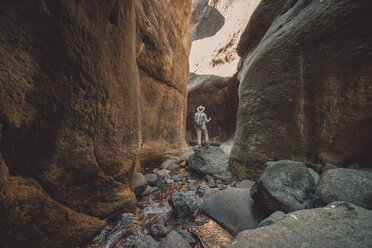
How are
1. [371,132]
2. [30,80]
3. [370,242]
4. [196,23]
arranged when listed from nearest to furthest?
[370,242], [30,80], [371,132], [196,23]

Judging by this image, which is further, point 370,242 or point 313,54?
point 313,54

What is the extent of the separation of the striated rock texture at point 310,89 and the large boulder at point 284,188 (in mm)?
1051

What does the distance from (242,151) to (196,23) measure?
758 inches

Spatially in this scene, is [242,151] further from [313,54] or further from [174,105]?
[174,105]

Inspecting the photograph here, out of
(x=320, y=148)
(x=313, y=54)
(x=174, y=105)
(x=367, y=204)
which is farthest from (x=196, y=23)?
(x=367, y=204)

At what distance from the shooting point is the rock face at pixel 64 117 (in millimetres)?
920

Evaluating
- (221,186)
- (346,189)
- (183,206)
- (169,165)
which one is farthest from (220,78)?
(183,206)

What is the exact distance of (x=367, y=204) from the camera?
1.26m

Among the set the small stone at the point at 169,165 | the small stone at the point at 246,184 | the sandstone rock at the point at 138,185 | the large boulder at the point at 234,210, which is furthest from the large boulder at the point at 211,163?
the sandstone rock at the point at 138,185

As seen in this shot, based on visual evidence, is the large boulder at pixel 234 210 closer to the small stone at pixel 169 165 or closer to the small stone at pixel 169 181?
the small stone at pixel 169 181

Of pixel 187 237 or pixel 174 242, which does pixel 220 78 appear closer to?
pixel 187 237

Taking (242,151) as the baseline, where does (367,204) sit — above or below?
below

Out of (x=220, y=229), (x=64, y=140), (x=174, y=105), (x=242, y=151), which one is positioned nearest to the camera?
(x=64, y=140)

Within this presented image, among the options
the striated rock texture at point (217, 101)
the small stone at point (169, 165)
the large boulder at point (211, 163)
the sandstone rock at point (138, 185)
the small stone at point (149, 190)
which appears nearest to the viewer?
the sandstone rock at point (138, 185)
